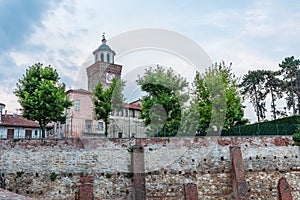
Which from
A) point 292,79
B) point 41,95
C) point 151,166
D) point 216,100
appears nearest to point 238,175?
point 151,166

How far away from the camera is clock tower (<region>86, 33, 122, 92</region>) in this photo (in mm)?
41844

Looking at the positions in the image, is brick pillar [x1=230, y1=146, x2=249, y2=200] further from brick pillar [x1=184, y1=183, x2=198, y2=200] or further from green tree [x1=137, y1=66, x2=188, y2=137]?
green tree [x1=137, y1=66, x2=188, y2=137]

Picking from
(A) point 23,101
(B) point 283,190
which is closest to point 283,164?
(B) point 283,190

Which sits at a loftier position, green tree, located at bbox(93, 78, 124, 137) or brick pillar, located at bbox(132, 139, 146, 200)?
green tree, located at bbox(93, 78, 124, 137)

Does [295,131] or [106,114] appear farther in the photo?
[106,114]

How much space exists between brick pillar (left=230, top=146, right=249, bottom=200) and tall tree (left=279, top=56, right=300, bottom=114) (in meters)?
24.6

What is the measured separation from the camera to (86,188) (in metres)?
17.1

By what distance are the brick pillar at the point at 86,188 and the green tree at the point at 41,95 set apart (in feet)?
26.8

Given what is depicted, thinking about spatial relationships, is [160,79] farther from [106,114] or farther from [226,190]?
[226,190]

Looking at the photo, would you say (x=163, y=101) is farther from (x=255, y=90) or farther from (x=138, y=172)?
(x=255, y=90)

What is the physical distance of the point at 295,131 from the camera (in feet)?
70.5

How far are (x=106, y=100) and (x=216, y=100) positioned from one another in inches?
422

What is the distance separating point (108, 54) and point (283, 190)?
32642 mm

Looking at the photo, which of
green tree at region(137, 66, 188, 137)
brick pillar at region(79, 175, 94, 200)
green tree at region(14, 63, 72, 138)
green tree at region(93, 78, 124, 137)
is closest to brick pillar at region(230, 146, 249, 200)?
green tree at region(137, 66, 188, 137)
